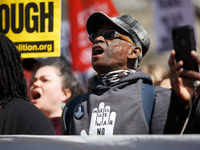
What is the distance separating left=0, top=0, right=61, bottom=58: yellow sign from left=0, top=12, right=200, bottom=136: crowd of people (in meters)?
0.56

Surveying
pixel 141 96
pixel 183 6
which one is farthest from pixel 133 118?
pixel 183 6

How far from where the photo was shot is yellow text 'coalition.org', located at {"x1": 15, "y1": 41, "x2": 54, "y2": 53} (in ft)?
10.1

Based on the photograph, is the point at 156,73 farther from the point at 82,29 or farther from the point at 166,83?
the point at 82,29

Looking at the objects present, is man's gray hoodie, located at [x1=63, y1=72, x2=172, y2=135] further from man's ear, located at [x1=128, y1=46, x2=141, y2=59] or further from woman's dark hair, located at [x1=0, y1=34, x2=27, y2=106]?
woman's dark hair, located at [x1=0, y1=34, x2=27, y2=106]

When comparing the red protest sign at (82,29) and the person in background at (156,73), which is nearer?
the person in background at (156,73)

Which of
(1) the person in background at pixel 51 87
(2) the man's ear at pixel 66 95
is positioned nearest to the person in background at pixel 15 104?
(1) the person in background at pixel 51 87

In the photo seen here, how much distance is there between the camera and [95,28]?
2.70 metres

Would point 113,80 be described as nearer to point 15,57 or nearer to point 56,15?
point 15,57

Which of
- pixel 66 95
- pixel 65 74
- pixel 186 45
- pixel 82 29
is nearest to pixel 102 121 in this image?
pixel 186 45

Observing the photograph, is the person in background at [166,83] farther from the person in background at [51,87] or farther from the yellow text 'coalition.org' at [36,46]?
the yellow text 'coalition.org' at [36,46]

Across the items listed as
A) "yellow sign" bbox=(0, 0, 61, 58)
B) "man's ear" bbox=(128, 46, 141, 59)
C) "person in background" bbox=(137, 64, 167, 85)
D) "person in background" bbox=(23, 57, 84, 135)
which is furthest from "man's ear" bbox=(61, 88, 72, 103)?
→ "man's ear" bbox=(128, 46, 141, 59)

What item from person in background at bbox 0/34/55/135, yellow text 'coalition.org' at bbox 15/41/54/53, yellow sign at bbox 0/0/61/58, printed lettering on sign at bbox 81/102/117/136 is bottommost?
printed lettering on sign at bbox 81/102/117/136

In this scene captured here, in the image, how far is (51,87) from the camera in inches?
136

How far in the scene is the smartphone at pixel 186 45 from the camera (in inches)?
64.2
